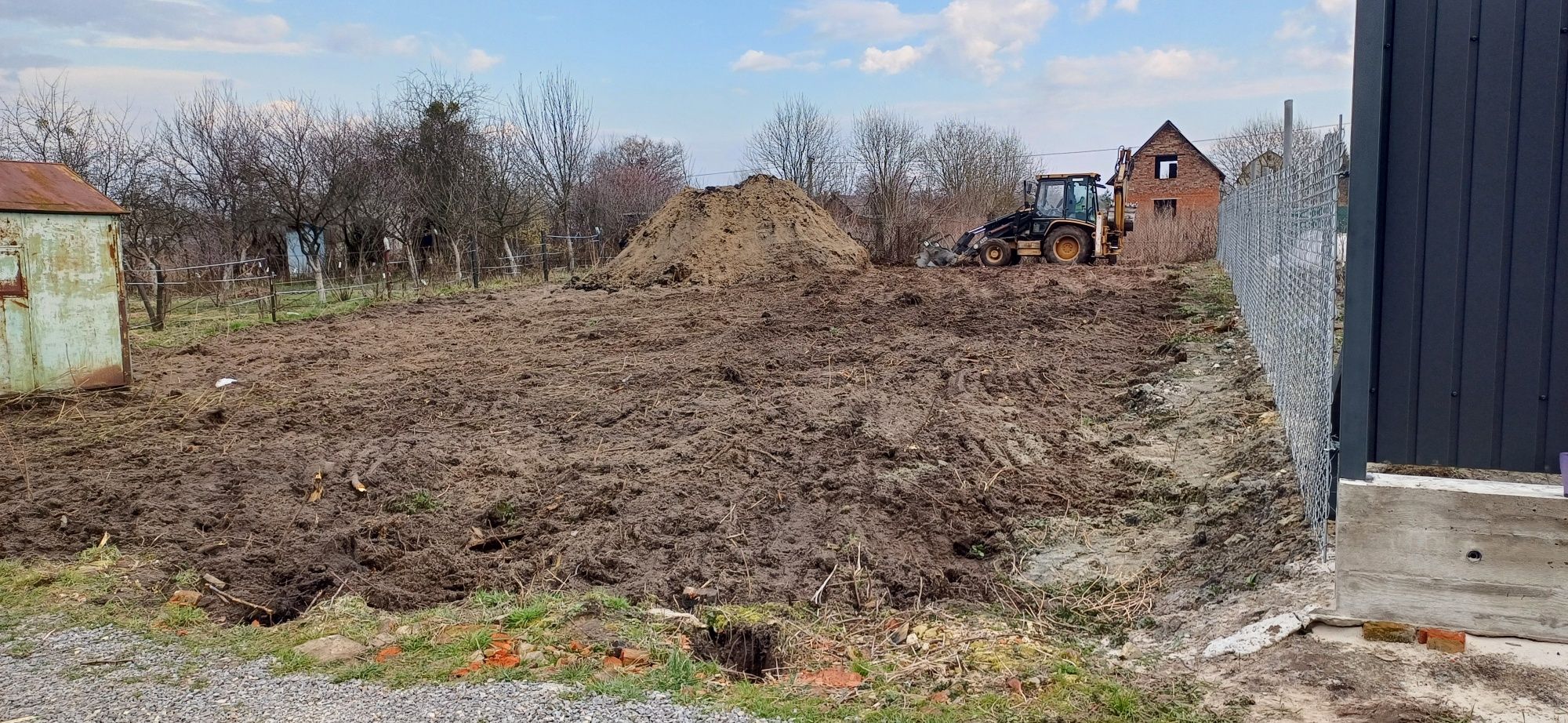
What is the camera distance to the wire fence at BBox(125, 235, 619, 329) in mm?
17094

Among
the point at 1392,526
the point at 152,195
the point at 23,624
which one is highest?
the point at 152,195

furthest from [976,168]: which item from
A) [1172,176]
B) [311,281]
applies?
[311,281]

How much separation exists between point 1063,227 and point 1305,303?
69.0ft

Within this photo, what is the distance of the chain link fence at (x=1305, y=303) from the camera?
3.95 m

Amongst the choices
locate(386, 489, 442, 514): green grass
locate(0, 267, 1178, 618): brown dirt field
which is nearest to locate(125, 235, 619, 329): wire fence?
locate(0, 267, 1178, 618): brown dirt field

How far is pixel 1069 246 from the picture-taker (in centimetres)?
2509

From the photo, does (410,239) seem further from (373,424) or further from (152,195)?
(373,424)

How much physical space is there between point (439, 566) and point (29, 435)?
5416 mm

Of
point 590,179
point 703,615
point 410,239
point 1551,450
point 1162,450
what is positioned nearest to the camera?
point 1551,450

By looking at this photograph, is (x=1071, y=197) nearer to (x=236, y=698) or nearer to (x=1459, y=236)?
(x=1459, y=236)

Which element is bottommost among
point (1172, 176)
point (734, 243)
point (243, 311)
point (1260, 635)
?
point (1260, 635)

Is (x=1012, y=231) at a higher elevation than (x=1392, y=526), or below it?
higher

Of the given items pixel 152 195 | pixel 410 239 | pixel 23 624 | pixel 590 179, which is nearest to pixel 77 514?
pixel 23 624

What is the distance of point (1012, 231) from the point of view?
83.8 ft
